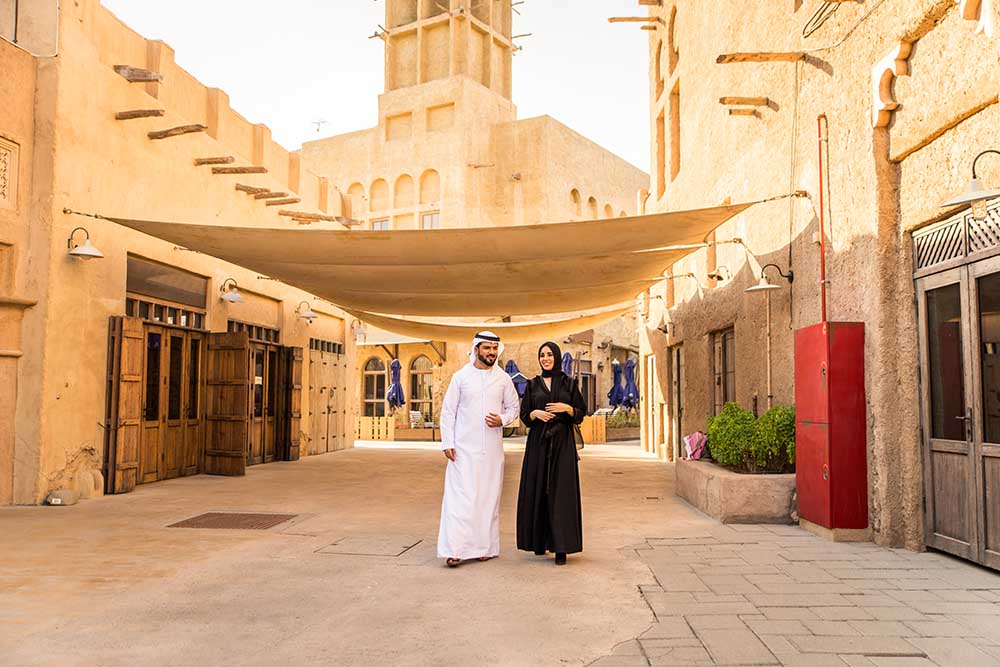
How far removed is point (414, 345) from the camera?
21.9 m

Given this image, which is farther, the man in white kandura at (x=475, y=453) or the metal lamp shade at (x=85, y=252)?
the metal lamp shade at (x=85, y=252)

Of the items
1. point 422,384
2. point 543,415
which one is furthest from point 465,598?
point 422,384

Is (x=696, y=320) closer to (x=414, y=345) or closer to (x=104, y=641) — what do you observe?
(x=104, y=641)

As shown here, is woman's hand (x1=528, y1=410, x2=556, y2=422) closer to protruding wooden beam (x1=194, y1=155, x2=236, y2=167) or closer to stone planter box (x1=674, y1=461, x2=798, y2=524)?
stone planter box (x1=674, y1=461, x2=798, y2=524)

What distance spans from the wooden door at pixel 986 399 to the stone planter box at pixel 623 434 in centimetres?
1584

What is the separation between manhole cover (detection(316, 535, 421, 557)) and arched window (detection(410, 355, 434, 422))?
1593 cm

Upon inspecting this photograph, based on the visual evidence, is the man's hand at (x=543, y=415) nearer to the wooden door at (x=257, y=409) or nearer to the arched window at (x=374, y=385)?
the wooden door at (x=257, y=409)

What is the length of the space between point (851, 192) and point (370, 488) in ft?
18.9

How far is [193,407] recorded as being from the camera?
397 inches

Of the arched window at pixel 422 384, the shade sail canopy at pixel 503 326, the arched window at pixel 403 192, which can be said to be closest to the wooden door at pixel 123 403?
the shade sail canopy at pixel 503 326

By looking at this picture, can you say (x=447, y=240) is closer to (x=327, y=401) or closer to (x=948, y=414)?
(x=948, y=414)

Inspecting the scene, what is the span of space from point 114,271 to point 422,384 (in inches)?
554

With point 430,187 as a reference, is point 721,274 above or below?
below

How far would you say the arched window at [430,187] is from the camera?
23.3 metres
